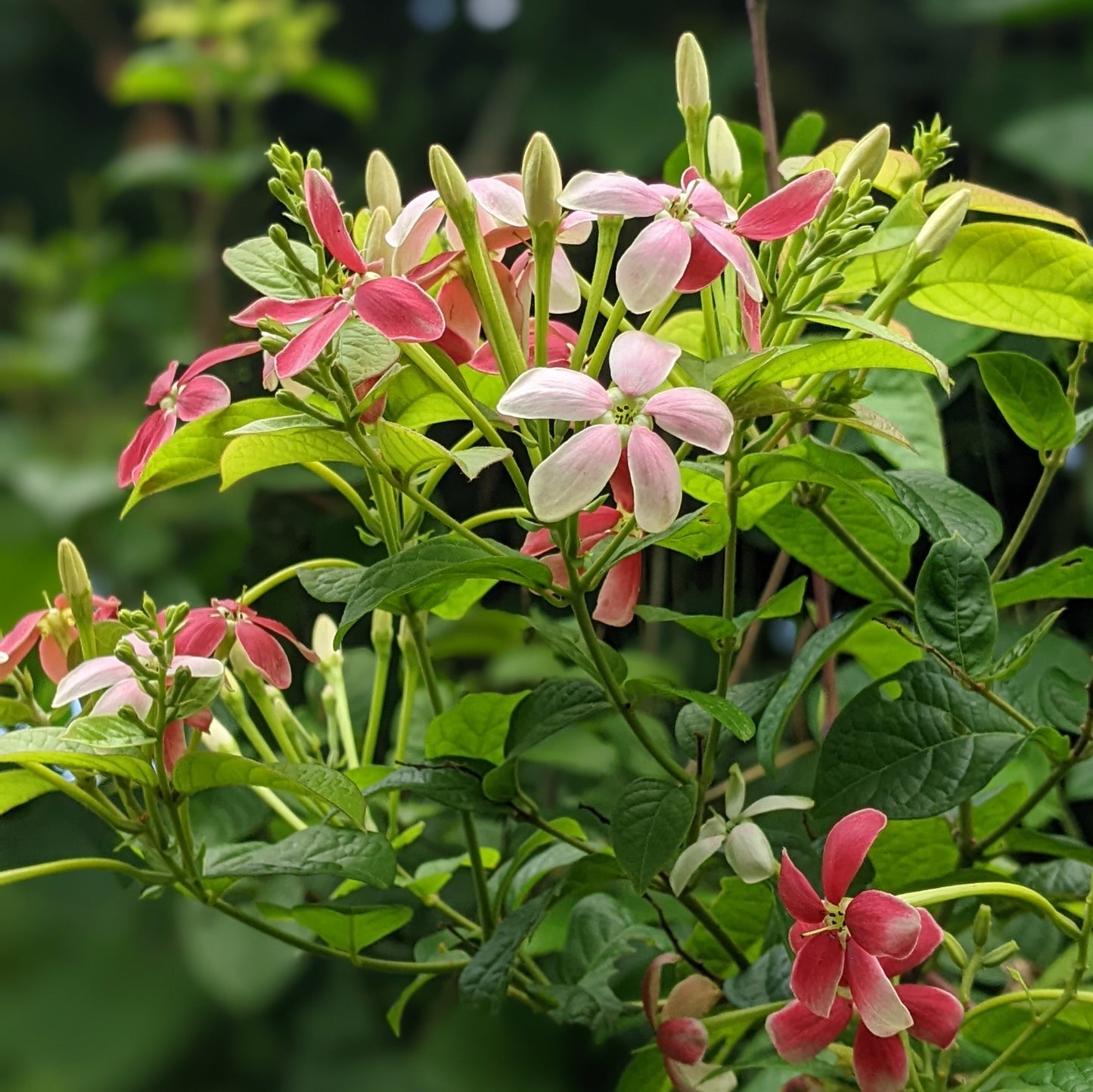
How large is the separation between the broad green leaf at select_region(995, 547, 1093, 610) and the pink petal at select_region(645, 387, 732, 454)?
0.09 m

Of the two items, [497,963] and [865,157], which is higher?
[865,157]

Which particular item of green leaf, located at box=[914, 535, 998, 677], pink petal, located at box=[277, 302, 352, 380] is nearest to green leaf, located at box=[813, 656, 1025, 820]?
green leaf, located at box=[914, 535, 998, 677]

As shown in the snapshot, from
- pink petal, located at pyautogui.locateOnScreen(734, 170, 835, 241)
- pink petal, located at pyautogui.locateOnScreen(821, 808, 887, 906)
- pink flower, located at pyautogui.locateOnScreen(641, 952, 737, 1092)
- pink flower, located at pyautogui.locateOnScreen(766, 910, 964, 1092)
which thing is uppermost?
pink petal, located at pyautogui.locateOnScreen(734, 170, 835, 241)

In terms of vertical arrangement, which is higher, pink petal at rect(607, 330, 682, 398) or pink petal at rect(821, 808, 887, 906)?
pink petal at rect(607, 330, 682, 398)

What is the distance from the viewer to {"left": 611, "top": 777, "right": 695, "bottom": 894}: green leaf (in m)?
0.21

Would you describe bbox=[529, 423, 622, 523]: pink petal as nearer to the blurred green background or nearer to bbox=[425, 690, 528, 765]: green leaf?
bbox=[425, 690, 528, 765]: green leaf

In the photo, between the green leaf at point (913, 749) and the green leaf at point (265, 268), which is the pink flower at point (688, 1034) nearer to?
the green leaf at point (913, 749)

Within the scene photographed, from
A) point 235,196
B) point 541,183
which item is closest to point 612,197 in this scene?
point 541,183

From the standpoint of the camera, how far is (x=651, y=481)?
0.57ft

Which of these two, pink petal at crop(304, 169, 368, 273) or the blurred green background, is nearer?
pink petal at crop(304, 169, 368, 273)

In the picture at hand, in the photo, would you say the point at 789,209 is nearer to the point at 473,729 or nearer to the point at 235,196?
the point at 473,729

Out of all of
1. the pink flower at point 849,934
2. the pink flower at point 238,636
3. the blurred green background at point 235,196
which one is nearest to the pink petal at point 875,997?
the pink flower at point 849,934

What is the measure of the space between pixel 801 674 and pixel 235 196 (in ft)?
3.35

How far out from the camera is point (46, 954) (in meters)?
1.06
